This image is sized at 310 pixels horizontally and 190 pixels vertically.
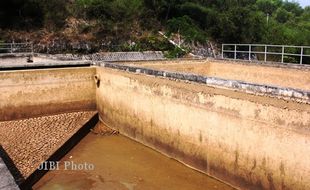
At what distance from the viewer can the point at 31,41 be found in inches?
902

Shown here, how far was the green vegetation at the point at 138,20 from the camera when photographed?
2512cm

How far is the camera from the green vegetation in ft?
82.4

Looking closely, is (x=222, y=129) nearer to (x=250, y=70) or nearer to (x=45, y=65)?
(x=250, y=70)

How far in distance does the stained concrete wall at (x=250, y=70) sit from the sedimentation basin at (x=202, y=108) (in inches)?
1.3

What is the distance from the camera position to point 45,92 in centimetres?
1162

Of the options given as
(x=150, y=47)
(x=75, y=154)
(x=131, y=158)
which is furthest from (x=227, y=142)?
(x=150, y=47)

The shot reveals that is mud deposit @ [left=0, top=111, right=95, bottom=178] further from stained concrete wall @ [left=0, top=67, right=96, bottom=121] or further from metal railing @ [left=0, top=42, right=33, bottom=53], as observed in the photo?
metal railing @ [left=0, top=42, right=33, bottom=53]

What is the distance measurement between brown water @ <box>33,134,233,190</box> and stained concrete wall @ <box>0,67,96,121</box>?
214cm

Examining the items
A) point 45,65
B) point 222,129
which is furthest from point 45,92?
point 222,129

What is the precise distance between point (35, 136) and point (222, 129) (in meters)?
5.60

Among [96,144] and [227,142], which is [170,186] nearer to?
[227,142]

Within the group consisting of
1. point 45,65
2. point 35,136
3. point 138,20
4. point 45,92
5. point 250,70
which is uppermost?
point 138,20

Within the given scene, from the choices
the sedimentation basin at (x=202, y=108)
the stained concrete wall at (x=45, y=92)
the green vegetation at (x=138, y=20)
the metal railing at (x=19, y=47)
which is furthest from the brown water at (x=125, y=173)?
the green vegetation at (x=138, y=20)

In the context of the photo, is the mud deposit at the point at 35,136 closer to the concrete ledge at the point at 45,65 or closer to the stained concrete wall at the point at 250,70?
the concrete ledge at the point at 45,65
